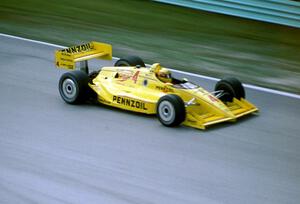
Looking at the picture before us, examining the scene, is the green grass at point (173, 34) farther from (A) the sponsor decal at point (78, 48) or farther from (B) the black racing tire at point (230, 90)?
(A) the sponsor decal at point (78, 48)

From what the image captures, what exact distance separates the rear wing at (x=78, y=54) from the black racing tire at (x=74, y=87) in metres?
0.33

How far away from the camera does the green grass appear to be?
12297 millimetres

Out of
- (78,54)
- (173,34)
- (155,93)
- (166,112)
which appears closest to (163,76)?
(155,93)

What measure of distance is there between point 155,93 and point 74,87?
110 cm

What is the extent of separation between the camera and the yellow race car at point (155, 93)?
8469mm

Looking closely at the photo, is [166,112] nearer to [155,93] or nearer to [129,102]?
[155,93]

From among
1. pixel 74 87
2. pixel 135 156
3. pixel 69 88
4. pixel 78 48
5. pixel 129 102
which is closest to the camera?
pixel 135 156

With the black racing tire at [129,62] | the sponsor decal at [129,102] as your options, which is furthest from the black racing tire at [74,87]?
the black racing tire at [129,62]

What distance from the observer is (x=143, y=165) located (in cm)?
743

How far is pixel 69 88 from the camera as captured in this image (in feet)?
30.6

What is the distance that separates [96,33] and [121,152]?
282 inches

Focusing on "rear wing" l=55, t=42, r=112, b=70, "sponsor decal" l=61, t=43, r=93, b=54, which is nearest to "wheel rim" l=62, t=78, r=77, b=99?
"rear wing" l=55, t=42, r=112, b=70

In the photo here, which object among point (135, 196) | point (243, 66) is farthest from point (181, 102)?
point (243, 66)

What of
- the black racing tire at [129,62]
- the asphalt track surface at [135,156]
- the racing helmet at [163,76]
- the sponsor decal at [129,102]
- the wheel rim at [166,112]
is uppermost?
the racing helmet at [163,76]
